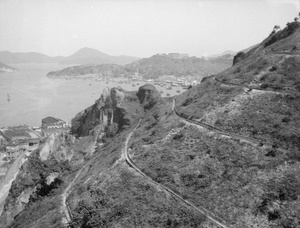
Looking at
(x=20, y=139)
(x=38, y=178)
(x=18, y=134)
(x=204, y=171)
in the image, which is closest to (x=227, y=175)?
(x=204, y=171)

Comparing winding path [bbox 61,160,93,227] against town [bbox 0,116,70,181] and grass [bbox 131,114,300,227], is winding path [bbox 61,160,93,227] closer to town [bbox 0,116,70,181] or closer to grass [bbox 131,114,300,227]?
grass [bbox 131,114,300,227]

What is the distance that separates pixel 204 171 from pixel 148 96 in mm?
33372

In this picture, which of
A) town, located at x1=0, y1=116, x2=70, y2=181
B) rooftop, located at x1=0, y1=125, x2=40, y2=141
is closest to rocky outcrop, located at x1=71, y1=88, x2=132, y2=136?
town, located at x1=0, y1=116, x2=70, y2=181

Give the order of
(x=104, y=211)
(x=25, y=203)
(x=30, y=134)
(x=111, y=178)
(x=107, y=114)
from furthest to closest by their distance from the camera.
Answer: (x=30, y=134), (x=107, y=114), (x=25, y=203), (x=111, y=178), (x=104, y=211)

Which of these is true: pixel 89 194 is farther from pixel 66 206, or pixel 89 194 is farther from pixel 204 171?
pixel 204 171

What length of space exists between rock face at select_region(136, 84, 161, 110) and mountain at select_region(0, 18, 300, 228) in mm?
12596

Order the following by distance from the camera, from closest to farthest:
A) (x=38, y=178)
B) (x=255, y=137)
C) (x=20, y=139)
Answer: (x=255, y=137), (x=38, y=178), (x=20, y=139)

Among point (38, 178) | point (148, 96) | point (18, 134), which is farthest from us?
point (18, 134)

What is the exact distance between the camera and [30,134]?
70.3 metres

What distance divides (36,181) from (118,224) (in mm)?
20632

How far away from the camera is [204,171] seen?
66.4 ft

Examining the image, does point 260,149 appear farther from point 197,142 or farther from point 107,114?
point 107,114

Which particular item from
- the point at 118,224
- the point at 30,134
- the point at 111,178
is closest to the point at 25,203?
the point at 111,178

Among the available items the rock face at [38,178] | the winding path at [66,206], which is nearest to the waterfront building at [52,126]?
the rock face at [38,178]
